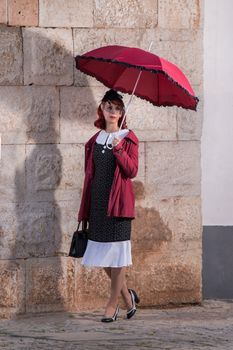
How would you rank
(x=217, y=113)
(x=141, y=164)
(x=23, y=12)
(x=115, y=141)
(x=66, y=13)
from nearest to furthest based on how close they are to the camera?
(x=115, y=141) → (x=23, y=12) → (x=66, y=13) → (x=141, y=164) → (x=217, y=113)

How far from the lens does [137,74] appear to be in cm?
841

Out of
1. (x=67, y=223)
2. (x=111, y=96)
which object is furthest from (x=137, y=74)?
(x=67, y=223)

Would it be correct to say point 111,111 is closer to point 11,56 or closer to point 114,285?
point 11,56

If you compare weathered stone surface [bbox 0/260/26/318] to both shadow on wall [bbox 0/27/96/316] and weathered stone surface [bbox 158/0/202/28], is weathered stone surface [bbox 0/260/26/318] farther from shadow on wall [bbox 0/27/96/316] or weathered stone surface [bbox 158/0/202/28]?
weathered stone surface [bbox 158/0/202/28]

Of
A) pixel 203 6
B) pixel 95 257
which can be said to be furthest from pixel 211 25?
pixel 95 257

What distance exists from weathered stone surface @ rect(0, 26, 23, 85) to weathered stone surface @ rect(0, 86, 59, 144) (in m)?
0.07

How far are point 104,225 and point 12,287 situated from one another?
0.92m

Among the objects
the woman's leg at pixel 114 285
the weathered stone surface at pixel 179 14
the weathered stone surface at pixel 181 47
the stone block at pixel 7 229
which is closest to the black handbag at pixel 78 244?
the woman's leg at pixel 114 285

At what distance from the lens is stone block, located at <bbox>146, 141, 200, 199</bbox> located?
29.3 ft

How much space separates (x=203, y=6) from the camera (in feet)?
29.6

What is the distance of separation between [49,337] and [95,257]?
0.70 meters

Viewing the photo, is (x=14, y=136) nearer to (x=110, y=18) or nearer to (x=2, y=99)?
(x=2, y=99)

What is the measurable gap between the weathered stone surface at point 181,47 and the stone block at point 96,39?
0.28 ft

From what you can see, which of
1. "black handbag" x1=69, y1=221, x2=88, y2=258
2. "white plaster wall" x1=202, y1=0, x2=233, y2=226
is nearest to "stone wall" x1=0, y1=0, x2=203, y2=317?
"white plaster wall" x1=202, y1=0, x2=233, y2=226
